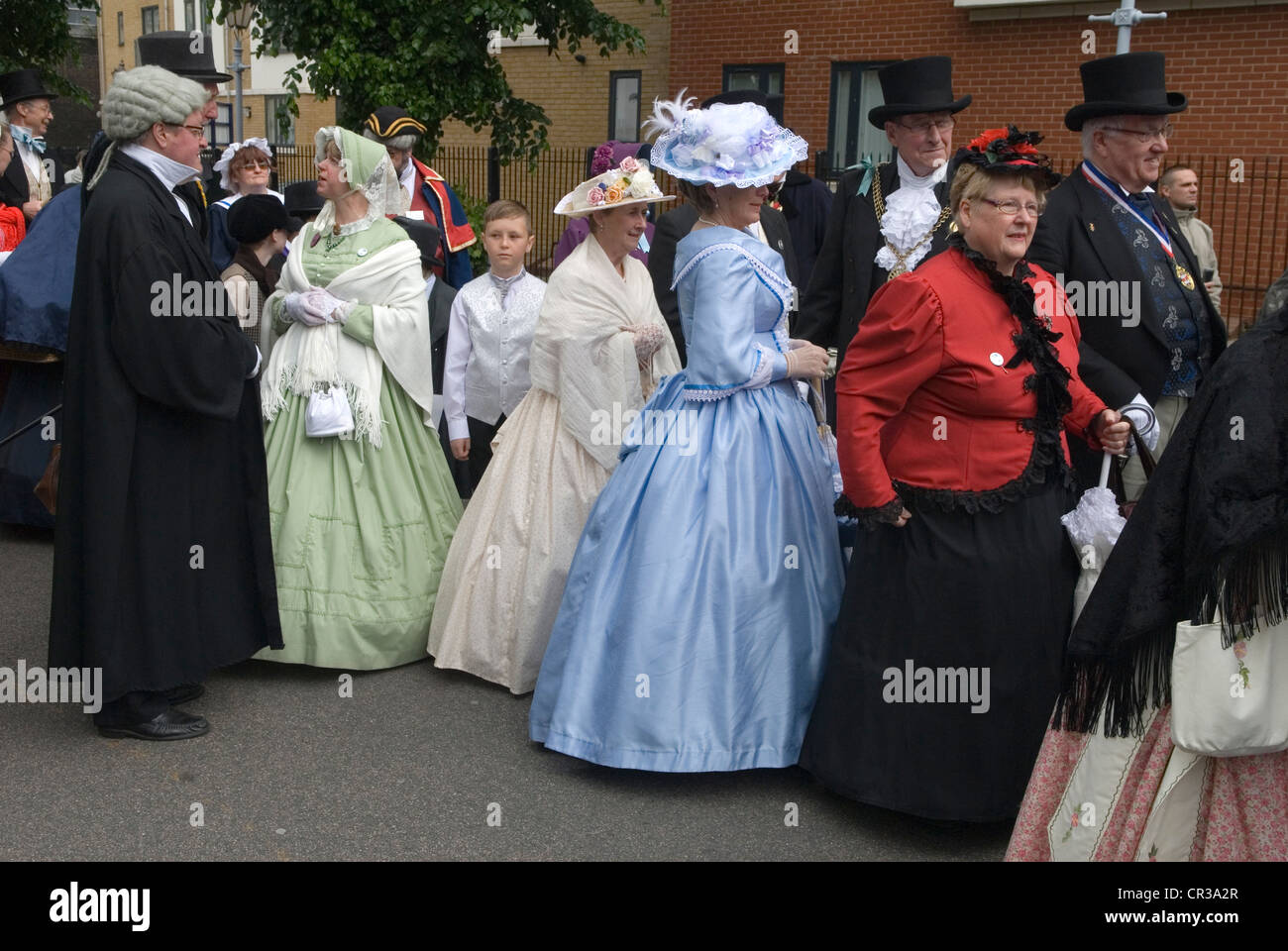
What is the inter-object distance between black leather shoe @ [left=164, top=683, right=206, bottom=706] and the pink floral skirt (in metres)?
3.05

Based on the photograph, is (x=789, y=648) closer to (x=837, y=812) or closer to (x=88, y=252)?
(x=837, y=812)

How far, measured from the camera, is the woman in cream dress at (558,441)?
5066 mm

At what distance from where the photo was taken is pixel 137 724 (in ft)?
15.5

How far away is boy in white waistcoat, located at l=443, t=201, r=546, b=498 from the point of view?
5992mm

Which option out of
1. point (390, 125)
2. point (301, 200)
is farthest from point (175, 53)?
point (390, 125)

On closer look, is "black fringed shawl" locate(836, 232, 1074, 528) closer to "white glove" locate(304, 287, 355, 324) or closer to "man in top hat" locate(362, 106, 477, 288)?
"white glove" locate(304, 287, 355, 324)

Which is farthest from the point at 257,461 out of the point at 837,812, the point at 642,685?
the point at 837,812

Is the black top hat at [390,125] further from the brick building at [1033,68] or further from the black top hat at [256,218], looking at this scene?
the brick building at [1033,68]

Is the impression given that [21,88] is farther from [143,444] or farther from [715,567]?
[715,567]

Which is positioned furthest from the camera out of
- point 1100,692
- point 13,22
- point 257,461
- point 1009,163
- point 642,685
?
point 13,22

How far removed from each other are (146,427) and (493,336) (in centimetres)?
176

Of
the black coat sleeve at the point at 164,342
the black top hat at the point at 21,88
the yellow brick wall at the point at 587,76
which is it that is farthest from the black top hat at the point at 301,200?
the yellow brick wall at the point at 587,76

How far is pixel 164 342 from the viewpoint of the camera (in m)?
4.46
